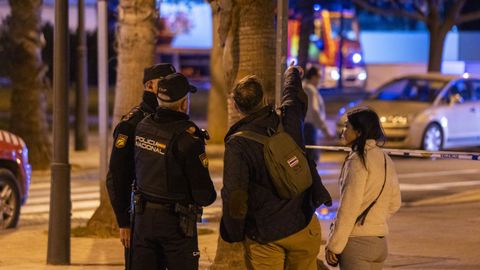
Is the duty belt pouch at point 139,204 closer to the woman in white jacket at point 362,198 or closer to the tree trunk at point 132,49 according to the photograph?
the woman in white jacket at point 362,198

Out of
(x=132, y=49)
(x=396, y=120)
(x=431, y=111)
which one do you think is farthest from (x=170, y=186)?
(x=431, y=111)

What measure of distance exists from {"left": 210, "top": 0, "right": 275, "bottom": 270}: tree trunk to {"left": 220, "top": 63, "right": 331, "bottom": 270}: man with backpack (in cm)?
280

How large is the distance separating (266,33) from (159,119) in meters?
2.74

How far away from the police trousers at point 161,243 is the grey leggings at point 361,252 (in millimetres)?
890

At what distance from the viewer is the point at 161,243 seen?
20.7 ft

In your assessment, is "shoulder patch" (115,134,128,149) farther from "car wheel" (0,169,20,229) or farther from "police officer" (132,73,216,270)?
"car wheel" (0,169,20,229)

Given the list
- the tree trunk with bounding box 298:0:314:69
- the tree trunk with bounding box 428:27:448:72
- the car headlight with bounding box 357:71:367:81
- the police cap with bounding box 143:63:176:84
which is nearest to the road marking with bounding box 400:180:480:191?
the tree trunk with bounding box 298:0:314:69

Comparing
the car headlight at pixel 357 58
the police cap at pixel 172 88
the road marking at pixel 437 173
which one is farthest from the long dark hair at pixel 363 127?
the car headlight at pixel 357 58

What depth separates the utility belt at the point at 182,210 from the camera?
6.24 meters

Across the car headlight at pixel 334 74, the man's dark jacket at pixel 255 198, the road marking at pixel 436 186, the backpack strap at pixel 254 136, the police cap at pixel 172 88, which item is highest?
the police cap at pixel 172 88

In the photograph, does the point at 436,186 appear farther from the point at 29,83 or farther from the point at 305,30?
the point at 305,30

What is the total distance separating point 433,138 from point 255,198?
596 inches

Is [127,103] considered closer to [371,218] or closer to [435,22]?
[371,218]

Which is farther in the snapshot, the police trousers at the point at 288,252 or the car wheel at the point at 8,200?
the car wheel at the point at 8,200
